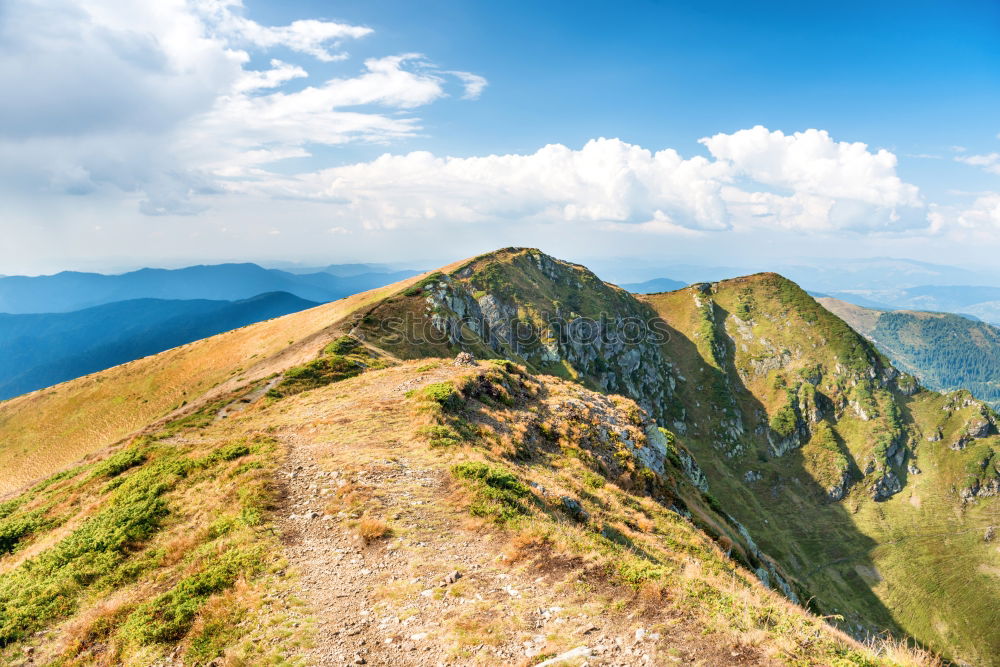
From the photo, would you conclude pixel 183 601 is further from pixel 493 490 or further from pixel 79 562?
pixel 493 490

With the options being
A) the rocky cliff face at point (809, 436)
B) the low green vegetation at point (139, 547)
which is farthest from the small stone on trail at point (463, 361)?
the rocky cliff face at point (809, 436)

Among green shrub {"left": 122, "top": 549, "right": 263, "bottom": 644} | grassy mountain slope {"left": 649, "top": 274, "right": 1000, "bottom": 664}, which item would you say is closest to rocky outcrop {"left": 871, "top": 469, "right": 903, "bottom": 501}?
grassy mountain slope {"left": 649, "top": 274, "right": 1000, "bottom": 664}

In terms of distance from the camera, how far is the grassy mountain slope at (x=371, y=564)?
10688 millimetres

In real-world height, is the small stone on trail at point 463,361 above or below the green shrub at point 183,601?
above

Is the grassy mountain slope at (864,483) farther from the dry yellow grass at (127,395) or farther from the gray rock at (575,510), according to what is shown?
the dry yellow grass at (127,395)

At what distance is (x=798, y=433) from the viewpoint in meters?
179

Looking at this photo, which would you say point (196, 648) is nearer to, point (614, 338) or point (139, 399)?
point (139, 399)

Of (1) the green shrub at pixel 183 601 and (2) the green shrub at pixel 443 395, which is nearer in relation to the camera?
(1) the green shrub at pixel 183 601

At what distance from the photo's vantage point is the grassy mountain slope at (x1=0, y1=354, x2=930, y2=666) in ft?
35.1

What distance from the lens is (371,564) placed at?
46.3ft

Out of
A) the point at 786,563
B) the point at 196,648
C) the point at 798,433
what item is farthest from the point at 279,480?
the point at 798,433

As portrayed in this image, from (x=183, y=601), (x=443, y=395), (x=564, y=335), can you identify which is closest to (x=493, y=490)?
(x=183, y=601)

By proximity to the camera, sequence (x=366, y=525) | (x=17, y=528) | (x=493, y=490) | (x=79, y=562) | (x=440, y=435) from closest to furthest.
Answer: (x=79, y=562) → (x=366, y=525) → (x=493, y=490) → (x=17, y=528) → (x=440, y=435)

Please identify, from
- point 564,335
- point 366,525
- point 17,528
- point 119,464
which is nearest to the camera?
point 366,525
